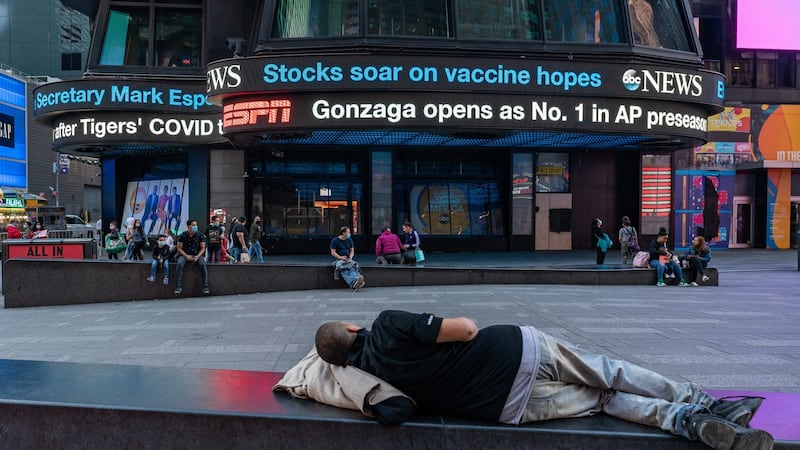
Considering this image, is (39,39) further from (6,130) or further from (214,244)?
(214,244)

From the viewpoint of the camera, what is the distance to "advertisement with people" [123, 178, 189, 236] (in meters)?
23.3

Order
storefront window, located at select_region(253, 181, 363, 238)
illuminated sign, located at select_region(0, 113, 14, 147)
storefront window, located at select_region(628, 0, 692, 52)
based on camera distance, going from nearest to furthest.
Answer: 1. storefront window, located at select_region(628, 0, 692, 52)
2. storefront window, located at select_region(253, 181, 363, 238)
3. illuminated sign, located at select_region(0, 113, 14, 147)

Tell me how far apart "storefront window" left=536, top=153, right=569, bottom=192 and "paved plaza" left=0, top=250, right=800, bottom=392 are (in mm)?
9607

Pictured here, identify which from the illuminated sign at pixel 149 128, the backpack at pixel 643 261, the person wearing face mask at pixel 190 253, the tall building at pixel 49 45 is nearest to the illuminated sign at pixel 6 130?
the tall building at pixel 49 45

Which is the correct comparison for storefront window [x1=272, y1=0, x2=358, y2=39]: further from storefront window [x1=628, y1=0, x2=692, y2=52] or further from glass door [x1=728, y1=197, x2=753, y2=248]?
glass door [x1=728, y1=197, x2=753, y2=248]

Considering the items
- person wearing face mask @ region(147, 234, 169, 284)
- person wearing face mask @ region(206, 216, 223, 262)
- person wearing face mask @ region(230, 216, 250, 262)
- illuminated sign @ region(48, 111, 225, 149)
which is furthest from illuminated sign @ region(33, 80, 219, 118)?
person wearing face mask @ region(147, 234, 169, 284)

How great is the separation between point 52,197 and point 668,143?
172ft

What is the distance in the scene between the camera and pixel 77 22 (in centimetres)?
6034

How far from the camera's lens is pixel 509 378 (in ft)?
11.0

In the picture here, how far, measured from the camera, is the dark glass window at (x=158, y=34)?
74.4 feet

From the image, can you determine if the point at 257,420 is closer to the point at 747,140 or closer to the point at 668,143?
the point at 668,143

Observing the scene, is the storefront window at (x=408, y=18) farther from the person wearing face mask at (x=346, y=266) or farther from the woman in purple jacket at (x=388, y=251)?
the person wearing face mask at (x=346, y=266)

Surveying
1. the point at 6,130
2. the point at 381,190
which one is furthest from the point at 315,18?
the point at 6,130

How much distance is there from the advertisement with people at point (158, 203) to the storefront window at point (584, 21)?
14.8 meters
